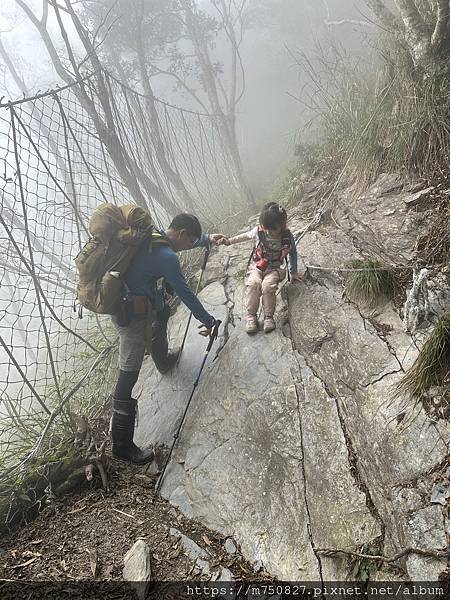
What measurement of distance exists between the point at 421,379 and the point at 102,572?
5.60ft

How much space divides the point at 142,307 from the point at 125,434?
84 centimetres

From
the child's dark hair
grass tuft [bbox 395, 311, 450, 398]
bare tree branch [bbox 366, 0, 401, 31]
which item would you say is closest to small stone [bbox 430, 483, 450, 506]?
grass tuft [bbox 395, 311, 450, 398]

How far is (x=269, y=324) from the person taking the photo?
2.73m

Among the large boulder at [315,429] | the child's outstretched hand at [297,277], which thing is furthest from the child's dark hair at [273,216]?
the large boulder at [315,429]

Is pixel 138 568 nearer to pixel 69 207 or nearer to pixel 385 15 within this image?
pixel 69 207

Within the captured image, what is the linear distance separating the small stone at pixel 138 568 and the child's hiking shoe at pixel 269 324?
1483 millimetres

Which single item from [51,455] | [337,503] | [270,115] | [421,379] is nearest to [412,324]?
[421,379]

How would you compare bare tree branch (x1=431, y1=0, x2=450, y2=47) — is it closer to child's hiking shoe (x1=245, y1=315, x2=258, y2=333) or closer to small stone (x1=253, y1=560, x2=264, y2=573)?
child's hiking shoe (x1=245, y1=315, x2=258, y2=333)

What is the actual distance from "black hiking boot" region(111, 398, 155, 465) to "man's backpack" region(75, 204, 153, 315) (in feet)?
2.09

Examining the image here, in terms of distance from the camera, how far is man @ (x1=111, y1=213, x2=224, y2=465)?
2.47 meters

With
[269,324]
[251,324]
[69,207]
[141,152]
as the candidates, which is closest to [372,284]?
[269,324]

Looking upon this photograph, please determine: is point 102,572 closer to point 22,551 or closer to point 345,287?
point 22,551

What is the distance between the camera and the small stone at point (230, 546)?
6.25 ft

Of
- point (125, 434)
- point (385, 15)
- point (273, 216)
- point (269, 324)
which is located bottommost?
point (125, 434)
